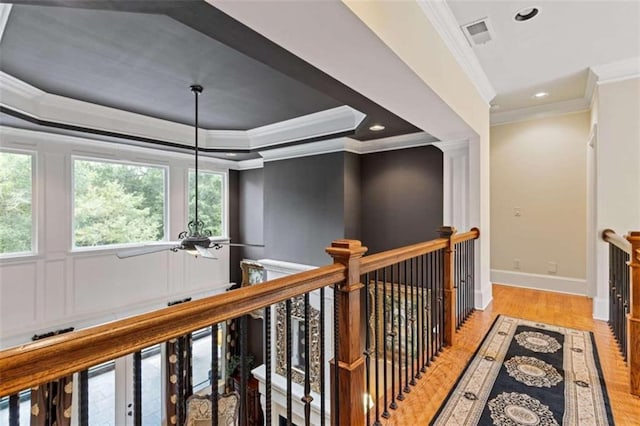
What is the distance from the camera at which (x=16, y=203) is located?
420 cm

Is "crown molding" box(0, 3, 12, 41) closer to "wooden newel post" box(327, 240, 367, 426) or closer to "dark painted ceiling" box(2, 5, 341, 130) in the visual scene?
"dark painted ceiling" box(2, 5, 341, 130)

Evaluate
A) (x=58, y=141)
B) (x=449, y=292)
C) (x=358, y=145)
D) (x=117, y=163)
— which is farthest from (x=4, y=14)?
(x=358, y=145)

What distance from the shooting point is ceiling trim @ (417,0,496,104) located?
Answer: 7.17 ft

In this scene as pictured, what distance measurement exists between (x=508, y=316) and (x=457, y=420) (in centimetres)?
210

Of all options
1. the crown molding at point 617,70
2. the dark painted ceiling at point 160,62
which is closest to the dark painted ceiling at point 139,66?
the dark painted ceiling at point 160,62

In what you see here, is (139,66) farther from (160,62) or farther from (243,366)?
(243,366)

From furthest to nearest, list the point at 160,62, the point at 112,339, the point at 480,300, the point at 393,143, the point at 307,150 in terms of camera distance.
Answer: the point at 307,150 < the point at 393,143 < the point at 480,300 < the point at 160,62 < the point at 112,339

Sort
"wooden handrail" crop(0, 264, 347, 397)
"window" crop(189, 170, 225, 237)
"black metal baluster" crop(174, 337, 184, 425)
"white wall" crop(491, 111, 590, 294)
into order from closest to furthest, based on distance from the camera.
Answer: "wooden handrail" crop(0, 264, 347, 397) < "black metal baluster" crop(174, 337, 184, 425) < "white wall" crop(491, 111, 590, 294) < "window" crop(189, 170, 225, 237)

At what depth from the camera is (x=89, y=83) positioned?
10.6 feet

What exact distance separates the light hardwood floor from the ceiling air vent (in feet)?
8.88

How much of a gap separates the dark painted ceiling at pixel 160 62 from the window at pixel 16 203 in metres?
1.10

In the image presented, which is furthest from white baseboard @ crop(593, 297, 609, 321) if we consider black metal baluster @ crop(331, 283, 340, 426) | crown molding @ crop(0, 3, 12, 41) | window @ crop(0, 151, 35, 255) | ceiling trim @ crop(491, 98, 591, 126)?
window @ crop(0, 151, 35, 255)

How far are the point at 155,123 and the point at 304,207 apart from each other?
8.64 feet

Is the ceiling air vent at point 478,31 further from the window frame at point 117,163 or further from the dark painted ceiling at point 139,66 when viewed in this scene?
the window frame at point 117,163
